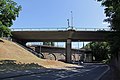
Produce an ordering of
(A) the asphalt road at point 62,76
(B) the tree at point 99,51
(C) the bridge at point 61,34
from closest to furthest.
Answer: (A) the asphalt road at point 62,76, (C) the bridge at point 61,34, (B) the tree at point 99,51

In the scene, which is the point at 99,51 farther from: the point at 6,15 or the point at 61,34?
the point at 6,15

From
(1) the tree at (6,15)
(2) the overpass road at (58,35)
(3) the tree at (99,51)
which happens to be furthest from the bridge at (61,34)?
(3) the tree at (99,51)

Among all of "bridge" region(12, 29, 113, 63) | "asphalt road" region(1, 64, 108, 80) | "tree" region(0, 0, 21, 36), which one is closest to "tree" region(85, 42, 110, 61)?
"bridge" region(12, 29, 113, 63)

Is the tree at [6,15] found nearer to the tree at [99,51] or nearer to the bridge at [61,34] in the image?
the bridge at [61,34]

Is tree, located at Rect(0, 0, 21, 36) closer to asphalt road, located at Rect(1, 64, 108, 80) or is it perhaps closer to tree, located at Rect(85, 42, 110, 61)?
asphalt road, located at Rect(1, 64, 108, 80)

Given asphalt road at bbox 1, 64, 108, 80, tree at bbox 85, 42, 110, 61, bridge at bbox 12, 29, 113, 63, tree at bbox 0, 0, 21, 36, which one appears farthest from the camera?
tree at bbox 85, 42, 110, 61

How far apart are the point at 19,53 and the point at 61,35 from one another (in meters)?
24.0

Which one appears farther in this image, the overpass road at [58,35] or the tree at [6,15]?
the overpass road at [58,35]

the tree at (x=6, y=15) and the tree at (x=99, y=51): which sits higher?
the tree at (x=6, y=15)

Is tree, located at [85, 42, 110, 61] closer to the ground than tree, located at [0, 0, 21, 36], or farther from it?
closer to the ground

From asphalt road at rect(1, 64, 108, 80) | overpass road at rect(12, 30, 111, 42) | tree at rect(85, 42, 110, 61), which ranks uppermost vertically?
overpass road at rect(12, 30, 111, 42)

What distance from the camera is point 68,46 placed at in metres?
89.5

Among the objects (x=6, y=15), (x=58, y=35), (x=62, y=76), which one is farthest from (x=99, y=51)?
(x=62, y=76)

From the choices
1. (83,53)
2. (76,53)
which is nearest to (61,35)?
(76,53)
